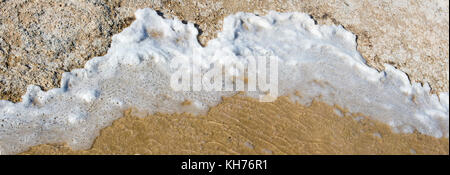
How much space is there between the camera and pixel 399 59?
4492 mm

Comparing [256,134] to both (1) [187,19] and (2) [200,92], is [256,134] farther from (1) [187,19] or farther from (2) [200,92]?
(1) [187,19]

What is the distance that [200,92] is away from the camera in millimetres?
4012

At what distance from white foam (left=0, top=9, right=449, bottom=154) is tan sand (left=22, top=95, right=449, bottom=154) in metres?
0.11

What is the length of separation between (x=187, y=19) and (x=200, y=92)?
1119mm

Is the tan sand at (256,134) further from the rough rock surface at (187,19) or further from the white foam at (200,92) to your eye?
the rough rock surface at (187,19)

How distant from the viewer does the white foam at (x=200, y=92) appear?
12.2ft

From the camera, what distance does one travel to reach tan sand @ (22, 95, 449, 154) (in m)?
3.52

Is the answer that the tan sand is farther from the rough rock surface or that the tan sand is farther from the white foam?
the rough rock surface

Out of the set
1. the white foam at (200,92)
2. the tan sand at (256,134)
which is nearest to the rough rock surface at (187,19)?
Result: the white foam at (200,92)

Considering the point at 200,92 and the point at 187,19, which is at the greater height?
the point at 187,19

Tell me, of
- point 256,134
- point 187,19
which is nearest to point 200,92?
point 256,134

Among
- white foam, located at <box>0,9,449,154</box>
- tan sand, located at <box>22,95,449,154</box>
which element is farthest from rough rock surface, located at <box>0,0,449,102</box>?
tan sand, located at <box>22,95,449,154</box>

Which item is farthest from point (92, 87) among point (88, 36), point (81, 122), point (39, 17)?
point (39, 17)

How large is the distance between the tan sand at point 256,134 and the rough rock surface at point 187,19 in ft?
3.07
